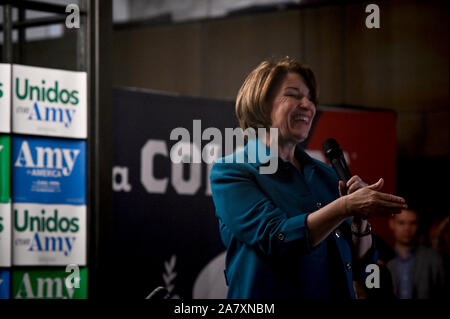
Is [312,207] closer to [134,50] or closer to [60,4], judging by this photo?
[60,4]

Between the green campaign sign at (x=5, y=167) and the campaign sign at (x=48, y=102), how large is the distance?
0.08 m

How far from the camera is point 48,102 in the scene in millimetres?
3535

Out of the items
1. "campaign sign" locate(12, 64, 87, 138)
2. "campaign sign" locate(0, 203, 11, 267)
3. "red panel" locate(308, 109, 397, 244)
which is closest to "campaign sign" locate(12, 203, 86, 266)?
"campaign sign" locate(0, 203, 11, 267)

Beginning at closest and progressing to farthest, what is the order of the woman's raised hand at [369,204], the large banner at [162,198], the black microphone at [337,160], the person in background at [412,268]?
1. the woman's raised hand at [369,204]
2. the black microphone at [337,160]
3. the large banner at [162,198]
4. the person in background at [412,268]

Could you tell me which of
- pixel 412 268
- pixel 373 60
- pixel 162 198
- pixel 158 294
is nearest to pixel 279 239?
pixel 158 294

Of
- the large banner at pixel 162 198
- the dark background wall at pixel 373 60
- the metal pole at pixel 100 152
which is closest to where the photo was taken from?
the metal pole at pixel 100 152

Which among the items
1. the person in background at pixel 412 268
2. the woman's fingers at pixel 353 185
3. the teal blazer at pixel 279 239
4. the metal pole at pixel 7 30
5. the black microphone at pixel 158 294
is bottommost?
the person in background at pixel 412 268

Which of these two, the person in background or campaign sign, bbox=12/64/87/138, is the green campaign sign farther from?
the person in background

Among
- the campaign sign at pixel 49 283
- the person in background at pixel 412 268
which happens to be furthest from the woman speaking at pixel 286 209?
the person in background at pixel 412 268

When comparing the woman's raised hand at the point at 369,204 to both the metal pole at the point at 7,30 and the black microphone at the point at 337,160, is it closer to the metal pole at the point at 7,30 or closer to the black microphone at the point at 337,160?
the black microphone at the point at 337,160

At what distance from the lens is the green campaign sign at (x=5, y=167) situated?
11.2 ft

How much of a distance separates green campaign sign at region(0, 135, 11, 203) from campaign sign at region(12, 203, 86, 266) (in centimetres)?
8

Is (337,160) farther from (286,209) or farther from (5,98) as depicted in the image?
(5,98)

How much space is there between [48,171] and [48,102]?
1.12 feet
